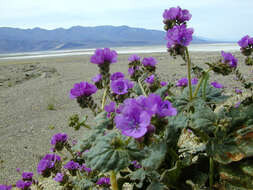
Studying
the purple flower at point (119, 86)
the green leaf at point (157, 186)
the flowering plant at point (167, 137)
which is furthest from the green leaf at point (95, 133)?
the green leaf at point (157, 186)

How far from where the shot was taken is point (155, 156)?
56.4 inches

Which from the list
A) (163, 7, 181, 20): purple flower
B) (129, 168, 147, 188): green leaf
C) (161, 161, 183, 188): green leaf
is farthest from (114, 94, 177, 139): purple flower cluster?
(163, 7, 181, 20): purple flower

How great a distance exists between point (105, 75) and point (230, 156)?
1057mm

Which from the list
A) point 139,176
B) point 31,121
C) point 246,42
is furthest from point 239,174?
point 31,121

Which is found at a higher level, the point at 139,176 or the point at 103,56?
the point at 103,56

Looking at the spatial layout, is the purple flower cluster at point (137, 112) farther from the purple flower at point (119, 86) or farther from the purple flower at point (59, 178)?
the purple flower at point (59, 178)

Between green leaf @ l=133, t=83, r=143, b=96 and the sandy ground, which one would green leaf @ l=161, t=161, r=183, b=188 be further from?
the sandy ground

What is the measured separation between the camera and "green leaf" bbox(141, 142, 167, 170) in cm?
140

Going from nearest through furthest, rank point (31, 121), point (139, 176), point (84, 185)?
point (139, 176), point (84, 185), point (31, 121)

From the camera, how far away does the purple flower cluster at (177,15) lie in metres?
2.20

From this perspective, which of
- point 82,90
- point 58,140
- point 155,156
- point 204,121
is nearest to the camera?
point 155,156

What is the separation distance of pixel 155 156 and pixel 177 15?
4.35 ft

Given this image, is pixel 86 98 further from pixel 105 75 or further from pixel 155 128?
pixel 155 128

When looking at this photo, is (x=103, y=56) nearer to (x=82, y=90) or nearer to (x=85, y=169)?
(x=82, y=90)
